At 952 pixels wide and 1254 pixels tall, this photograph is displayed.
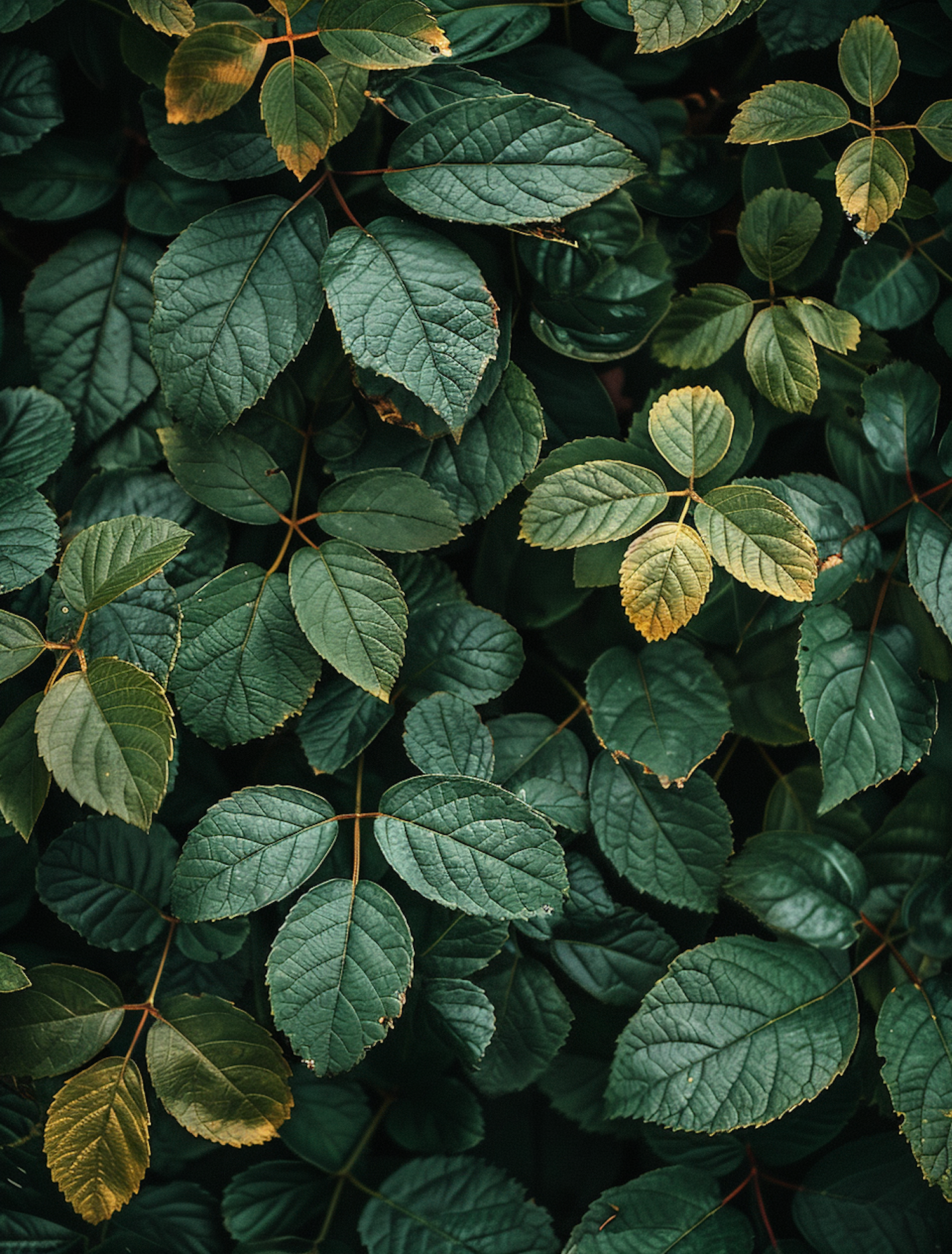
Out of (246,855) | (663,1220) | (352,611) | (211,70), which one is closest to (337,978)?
(246,855)

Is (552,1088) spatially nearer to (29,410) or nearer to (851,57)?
(29,410)

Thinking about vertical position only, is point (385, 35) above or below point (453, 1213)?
above

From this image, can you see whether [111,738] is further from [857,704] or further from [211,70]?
[857,704]

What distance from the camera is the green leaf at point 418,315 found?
89 centimetres

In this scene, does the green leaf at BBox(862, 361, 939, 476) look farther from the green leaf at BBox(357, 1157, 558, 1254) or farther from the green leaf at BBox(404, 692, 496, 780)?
the green leaf at BBox(357, 1157, 558, 1254)

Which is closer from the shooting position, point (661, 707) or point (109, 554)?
point (109, 554)

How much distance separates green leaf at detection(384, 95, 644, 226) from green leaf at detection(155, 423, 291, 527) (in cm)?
31

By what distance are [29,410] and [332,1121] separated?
91 centimetres

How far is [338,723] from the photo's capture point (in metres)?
1.01

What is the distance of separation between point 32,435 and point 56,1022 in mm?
636

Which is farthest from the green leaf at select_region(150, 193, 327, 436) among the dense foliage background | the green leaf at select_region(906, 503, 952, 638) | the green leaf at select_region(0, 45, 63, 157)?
the green leaf at select_region(906, 503, 952, 638)

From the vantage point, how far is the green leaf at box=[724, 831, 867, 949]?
1.02 metres

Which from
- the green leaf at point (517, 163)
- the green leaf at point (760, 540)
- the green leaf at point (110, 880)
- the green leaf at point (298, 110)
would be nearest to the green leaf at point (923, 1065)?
the green leaf at point (760, 540)

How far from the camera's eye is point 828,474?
1.15 m
